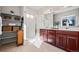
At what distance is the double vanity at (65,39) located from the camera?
2412mm

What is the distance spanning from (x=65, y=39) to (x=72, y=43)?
0.99ft

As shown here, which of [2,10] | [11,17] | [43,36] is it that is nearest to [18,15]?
[11,17]

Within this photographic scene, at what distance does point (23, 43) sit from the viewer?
311 centimetres

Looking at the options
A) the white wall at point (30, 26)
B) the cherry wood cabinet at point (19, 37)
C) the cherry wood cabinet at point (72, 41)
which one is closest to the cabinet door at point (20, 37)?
the cherry wood cabinet at point (19, 37)

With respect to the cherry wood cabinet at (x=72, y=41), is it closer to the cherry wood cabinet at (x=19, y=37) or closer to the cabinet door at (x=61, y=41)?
the cabinet door at (x=61, y=41)

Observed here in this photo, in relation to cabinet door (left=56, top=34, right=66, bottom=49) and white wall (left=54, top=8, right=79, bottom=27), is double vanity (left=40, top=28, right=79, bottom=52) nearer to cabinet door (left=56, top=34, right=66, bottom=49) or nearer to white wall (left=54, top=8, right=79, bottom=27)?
cabinet door (left=56, top=34, right=66, bottom=49)

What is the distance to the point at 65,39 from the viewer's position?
2775 mm

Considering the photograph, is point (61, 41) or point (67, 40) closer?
point (67, 40)

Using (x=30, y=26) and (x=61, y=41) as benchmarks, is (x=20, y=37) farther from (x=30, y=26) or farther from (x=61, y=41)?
(x=61, y=41)

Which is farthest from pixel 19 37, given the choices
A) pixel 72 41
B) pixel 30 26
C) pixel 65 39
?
pixel 72 41

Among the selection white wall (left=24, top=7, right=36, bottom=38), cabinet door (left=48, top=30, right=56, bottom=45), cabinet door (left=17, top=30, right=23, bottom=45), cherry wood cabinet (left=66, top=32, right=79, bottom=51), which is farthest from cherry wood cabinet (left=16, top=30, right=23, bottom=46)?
cherry wood cabinet (left=66, top=32, right=79, bottom=51)
